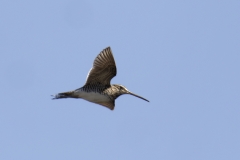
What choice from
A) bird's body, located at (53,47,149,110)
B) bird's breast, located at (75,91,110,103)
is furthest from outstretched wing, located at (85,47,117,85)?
bird's breast, located at (75,91,110,103)

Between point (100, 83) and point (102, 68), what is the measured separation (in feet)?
1.62

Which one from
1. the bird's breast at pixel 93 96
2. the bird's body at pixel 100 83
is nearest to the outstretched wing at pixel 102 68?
the bird's body at pixel 100 83

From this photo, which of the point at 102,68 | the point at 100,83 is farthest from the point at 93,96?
the point at 102,68

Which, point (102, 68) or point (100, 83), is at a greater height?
point (102, 68)

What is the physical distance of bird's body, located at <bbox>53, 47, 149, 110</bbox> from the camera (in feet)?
62.5

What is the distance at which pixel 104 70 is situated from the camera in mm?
19188

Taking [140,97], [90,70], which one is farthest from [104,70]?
[140,97]

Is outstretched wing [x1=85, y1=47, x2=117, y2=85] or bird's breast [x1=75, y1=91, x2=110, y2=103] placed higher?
outstretched wing [x1=85, y1=47, x2=117, y2=85]

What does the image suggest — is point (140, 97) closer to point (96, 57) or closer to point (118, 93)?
point (118, 93)

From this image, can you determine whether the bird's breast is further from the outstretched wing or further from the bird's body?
the outstretched wing

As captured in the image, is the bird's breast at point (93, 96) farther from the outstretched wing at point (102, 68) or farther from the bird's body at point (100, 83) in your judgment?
the outstretched wing at point (102, 68)

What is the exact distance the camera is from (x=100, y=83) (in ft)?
63.8

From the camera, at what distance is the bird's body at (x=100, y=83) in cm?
1905

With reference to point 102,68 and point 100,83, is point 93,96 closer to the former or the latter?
point 100,83
